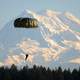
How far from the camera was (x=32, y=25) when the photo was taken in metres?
152

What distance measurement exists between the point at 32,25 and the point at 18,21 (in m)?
4.70

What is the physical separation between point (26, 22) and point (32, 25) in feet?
11.7

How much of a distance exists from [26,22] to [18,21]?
8.84 ft

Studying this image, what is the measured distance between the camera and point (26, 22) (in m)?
149

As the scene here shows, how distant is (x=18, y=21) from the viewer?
5910 inches
